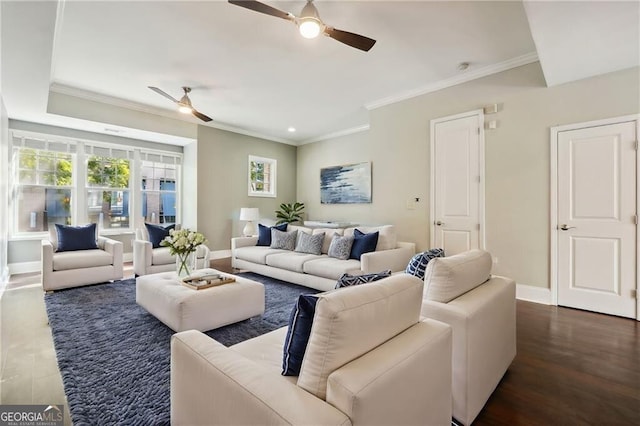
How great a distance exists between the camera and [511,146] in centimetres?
373

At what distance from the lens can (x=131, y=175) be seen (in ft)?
19.5

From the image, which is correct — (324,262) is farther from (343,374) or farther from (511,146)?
(343,374)

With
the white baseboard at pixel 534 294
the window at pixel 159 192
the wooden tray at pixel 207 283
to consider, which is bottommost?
the white baseboard at pixel 534 294

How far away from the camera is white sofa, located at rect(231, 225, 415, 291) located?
3.59 meters

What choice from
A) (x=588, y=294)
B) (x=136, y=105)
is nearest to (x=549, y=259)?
(x=588, y=294)

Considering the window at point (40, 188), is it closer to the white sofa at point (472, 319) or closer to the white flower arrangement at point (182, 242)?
the white flower arrangement at point (182, 242)

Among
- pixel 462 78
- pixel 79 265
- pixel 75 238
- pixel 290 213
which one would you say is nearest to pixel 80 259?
pixel 79 265

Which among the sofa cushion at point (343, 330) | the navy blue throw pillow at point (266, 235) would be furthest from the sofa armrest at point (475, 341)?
the navy blue throw pillow at point (266, 235)

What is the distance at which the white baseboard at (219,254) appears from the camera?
20.6ft

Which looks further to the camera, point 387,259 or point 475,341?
point 387,259

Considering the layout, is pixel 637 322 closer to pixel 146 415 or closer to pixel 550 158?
pixel 550 158

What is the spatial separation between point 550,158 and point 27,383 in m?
5.07

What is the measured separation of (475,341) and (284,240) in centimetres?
358

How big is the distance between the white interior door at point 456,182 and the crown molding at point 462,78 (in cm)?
48
